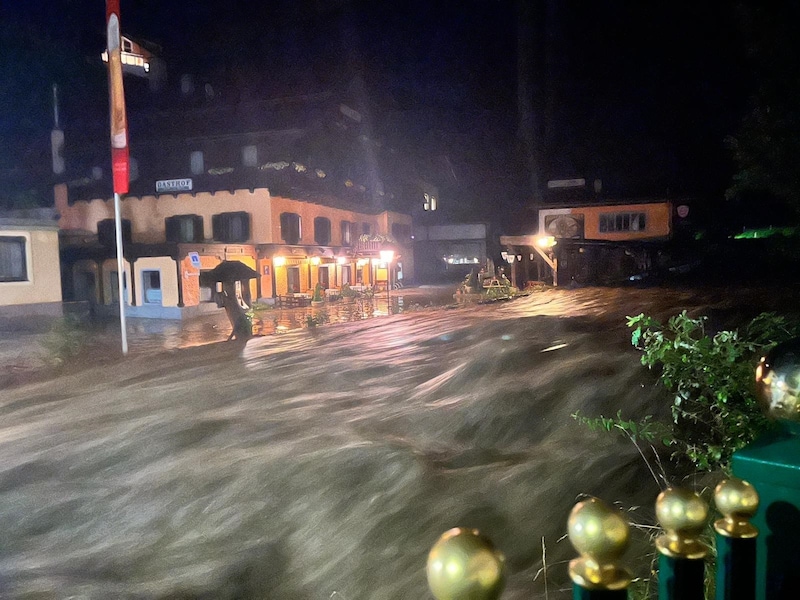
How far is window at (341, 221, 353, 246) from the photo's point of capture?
27172mm

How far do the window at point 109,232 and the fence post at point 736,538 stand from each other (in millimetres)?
22106

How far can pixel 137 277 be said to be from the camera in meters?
19.6

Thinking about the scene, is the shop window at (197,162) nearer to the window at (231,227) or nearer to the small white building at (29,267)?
the window at (231,227)

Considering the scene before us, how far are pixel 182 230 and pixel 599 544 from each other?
2202 cm

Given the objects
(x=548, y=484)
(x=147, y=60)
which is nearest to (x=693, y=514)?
(x=548, y=484)

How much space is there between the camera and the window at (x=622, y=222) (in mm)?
25766

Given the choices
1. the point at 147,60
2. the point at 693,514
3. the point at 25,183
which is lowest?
the point at 693,514

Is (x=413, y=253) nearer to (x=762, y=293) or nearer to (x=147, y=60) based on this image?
(x=147, y=60)

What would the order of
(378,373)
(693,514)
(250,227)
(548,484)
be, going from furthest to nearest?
1. (250,227)
2. (378,373)
3. (548,484)
4. (693,514)

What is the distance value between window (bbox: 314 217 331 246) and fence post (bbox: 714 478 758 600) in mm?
23730

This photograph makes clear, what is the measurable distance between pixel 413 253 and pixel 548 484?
26.1 m

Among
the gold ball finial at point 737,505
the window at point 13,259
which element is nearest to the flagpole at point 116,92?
the window at point 13,259

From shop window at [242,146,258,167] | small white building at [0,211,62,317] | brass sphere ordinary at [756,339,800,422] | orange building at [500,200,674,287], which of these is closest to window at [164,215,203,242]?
shop window at [242,146,258,167]

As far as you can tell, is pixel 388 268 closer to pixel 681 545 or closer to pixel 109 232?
pixel 109 232
